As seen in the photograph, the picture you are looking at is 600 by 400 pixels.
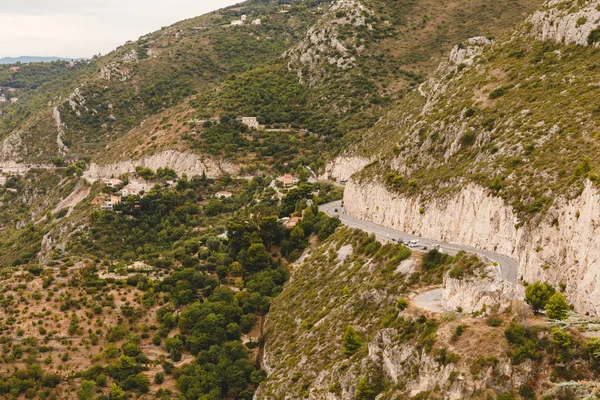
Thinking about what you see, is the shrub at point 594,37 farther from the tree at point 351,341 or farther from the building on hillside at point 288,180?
the building on hillside at point 288,180

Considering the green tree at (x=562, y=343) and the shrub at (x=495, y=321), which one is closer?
the green tree at (x=562, y=343)

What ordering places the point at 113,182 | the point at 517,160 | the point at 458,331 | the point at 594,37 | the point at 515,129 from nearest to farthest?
the point at 458,331, the point at 517,160, the point at 515,129, the point at 594,37, the point at 113,182

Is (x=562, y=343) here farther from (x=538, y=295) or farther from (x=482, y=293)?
(x=482, y=293)

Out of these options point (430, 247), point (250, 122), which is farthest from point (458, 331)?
point (250, 122)

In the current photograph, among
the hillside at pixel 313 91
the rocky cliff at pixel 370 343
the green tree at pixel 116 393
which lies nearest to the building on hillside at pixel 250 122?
the hillside at pixel 313 91

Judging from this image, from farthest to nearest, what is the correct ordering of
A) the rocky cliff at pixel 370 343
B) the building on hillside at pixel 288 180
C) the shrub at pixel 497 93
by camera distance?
the building on hillside at pixel 288 180
the shrub at pixel 497 93
the rocky cliff at pixel 370 343

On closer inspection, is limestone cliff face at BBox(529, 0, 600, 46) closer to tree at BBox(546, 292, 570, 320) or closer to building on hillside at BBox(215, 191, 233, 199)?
tree at BBox(546, 292, 570, 320)
